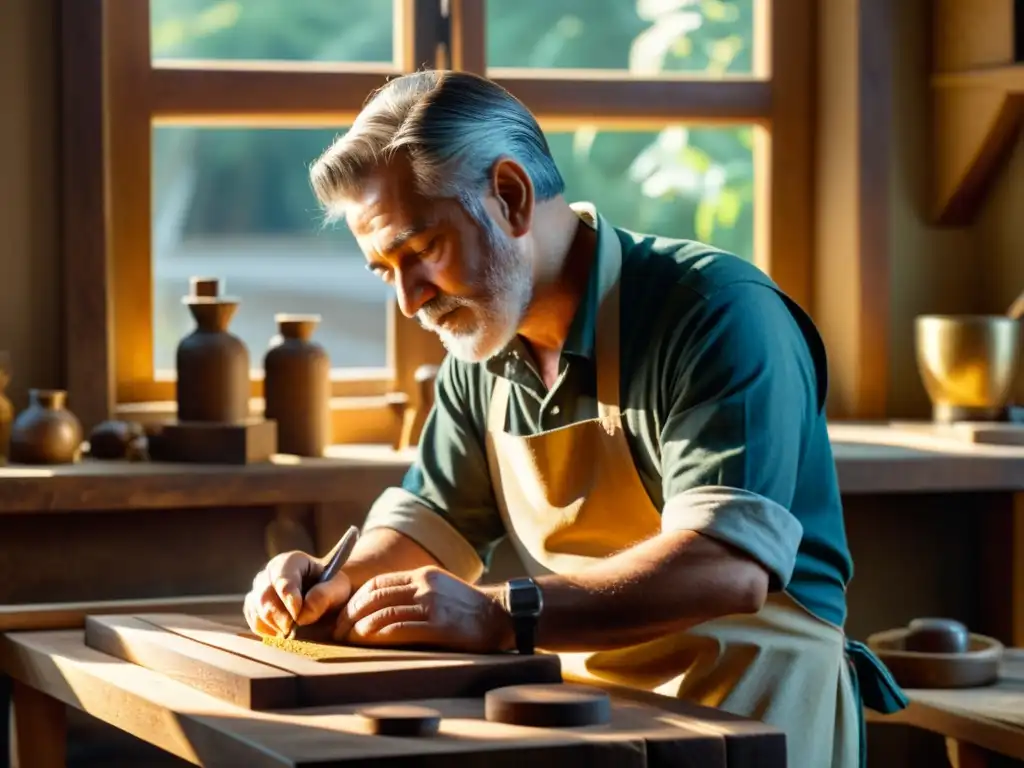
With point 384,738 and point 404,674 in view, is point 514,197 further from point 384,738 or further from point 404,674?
point 384,738

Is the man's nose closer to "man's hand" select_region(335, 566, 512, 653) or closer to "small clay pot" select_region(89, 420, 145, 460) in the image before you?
"man's hand" select_region(335, 566, 512, 653)

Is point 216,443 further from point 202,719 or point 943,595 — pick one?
point 943,595

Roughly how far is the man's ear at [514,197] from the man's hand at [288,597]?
0.57 metres

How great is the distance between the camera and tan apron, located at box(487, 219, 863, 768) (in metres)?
2.47

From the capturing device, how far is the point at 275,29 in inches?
152

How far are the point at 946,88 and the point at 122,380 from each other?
2042 millimetres

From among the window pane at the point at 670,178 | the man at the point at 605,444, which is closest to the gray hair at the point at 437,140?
the man at the point at 605,444

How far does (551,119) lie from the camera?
3.95 meters

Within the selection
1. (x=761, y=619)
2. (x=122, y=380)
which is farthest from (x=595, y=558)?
(x=122, y=380)

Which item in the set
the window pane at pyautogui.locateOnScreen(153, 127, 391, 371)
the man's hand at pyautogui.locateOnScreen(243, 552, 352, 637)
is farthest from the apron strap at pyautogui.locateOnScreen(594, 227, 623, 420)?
the window pane at pyautogui.locateOnScreen(153, 127, 391, 371)

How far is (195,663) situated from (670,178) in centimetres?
228

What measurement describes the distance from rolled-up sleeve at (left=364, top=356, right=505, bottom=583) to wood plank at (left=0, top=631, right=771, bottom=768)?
0.63 m

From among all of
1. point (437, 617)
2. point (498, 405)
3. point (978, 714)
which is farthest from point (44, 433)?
point (978, 714)

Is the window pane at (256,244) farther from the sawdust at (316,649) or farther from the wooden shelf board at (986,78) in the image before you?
the sawdust at (316,649)
